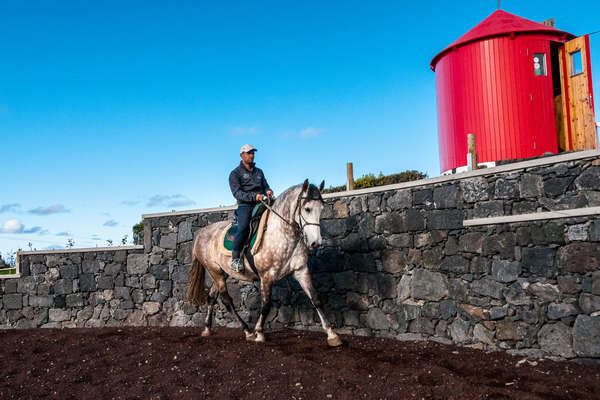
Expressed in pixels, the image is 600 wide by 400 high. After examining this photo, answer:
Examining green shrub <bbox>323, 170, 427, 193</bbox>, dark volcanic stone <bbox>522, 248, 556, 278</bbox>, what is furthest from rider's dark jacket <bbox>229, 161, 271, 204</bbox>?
green shrub <bbox>323, 170, 427, 193</bbox>

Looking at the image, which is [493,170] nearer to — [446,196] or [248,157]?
[446,196]

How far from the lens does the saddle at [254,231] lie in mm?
7281

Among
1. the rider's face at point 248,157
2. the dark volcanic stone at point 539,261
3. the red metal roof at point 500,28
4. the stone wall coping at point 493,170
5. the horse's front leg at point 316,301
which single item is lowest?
the horse's front leg at point 316,301

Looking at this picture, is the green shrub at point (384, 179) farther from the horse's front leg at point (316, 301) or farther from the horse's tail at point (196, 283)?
the horse's front leg at point (316, 301)

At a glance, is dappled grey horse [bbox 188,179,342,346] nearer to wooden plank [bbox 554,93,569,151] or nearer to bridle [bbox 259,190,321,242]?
bridle [bbox 259,190,321,242]

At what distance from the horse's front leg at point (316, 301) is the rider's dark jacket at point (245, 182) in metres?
1.35

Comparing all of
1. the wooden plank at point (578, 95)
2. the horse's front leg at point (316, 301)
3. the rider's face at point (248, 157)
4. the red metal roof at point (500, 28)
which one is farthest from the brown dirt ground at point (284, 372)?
the red metal roof at point (500, 28)

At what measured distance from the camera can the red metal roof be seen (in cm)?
1281

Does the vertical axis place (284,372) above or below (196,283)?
below

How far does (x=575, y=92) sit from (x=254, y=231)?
30.8ft

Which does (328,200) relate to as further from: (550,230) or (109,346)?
(109,346)

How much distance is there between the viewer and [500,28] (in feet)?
42.8

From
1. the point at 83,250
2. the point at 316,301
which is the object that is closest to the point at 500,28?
the point at 316,301

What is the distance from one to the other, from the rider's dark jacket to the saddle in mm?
197
